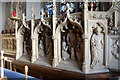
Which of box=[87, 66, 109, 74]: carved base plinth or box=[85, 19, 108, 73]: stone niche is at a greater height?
box=[85, 19, 108, 73]: stone niche

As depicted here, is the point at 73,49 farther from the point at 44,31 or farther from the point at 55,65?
the point at 44,31

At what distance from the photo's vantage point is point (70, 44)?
3.96 m

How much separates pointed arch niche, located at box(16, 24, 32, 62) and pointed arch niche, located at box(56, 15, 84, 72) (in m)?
1.37

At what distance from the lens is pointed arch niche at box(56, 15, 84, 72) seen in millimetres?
3633

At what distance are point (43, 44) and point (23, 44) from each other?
1.05m

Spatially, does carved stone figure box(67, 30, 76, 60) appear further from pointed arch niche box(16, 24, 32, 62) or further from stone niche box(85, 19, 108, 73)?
pointed arch niche box(16, 24, 32, 62)

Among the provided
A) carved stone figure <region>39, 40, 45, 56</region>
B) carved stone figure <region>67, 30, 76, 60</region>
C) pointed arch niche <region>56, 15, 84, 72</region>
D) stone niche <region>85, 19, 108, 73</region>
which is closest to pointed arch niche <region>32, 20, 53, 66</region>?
carved stone figure <region>39, 40, 45, 56</region>

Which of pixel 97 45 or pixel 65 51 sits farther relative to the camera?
pixel 65 51

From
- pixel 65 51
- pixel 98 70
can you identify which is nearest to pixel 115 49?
pixel 98 70

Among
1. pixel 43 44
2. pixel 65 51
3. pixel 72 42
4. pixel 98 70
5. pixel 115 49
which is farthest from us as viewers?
pixel 43 44

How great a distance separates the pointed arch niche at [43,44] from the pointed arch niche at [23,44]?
1.35ft

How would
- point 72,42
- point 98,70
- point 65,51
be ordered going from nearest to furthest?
point 98,70
point 72,42
point 65,51

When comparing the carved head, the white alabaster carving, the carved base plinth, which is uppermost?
the carved head

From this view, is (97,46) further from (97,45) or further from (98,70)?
(98,70)
